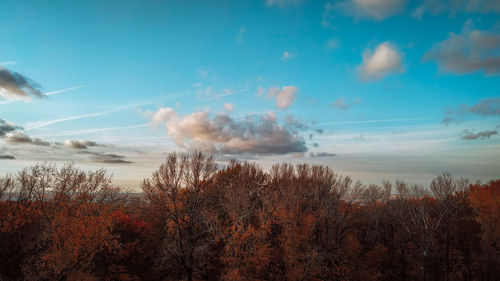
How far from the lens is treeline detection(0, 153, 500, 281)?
3328cm

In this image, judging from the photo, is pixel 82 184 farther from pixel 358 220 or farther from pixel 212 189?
pixel 358 220

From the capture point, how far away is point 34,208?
40.7 metres

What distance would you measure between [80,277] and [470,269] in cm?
6248

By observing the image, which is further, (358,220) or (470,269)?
(358,220)

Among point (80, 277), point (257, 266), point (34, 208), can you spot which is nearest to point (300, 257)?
point (257, 266)

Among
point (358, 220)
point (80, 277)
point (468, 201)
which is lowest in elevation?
point (80, 277)

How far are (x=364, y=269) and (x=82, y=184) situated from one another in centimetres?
4908

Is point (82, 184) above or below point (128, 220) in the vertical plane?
above

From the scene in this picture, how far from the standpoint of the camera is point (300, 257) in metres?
37.0

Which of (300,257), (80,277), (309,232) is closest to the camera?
(80,277)

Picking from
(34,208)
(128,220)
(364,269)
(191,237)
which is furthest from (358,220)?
(34,208)

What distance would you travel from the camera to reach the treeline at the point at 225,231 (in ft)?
109

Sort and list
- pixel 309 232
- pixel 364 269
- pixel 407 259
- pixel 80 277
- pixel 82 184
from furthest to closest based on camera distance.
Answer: pixel 407 259, pixel 364 269, pixel 82 184, pixel 309 232, pixel 80 277

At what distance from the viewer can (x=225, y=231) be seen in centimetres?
3456
